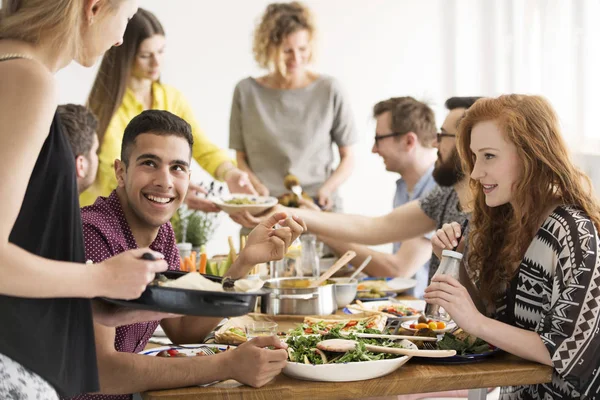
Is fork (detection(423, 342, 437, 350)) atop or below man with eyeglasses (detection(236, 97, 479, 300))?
below

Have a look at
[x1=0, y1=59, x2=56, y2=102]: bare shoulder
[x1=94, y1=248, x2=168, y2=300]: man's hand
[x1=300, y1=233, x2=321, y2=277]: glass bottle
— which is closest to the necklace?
[x1=0, y1=59, x2=56, y2=102]: bare shoulder

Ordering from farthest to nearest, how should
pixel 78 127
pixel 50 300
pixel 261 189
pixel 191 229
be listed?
pixel 261 189 → pixel 191 229 → pixel 78 127 → pixel 50 300

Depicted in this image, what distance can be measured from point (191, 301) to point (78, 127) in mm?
2263

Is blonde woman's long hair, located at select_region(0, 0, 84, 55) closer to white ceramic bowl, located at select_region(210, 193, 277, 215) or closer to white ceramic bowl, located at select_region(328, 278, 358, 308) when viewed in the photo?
white ceramic bowl, located at select_region(328, 278, 358, 308)

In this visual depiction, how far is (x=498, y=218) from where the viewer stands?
2.26 m

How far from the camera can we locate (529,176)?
203 centimetres

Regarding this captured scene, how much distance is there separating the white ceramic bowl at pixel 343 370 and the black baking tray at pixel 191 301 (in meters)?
0.37

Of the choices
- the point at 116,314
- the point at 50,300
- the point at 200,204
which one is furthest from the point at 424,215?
the point at 50,300

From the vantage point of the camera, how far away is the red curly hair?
2.01 meters

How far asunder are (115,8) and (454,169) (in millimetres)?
1935

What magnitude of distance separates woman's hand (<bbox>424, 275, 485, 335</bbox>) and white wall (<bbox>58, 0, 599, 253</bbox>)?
15.1 ft

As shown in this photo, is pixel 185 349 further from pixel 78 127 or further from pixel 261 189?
pixel 261 189

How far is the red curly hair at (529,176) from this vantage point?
2.01 m

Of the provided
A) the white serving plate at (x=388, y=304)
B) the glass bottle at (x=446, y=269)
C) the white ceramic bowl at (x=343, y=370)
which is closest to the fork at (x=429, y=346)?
the glass bottle at (x=446, y=269)
